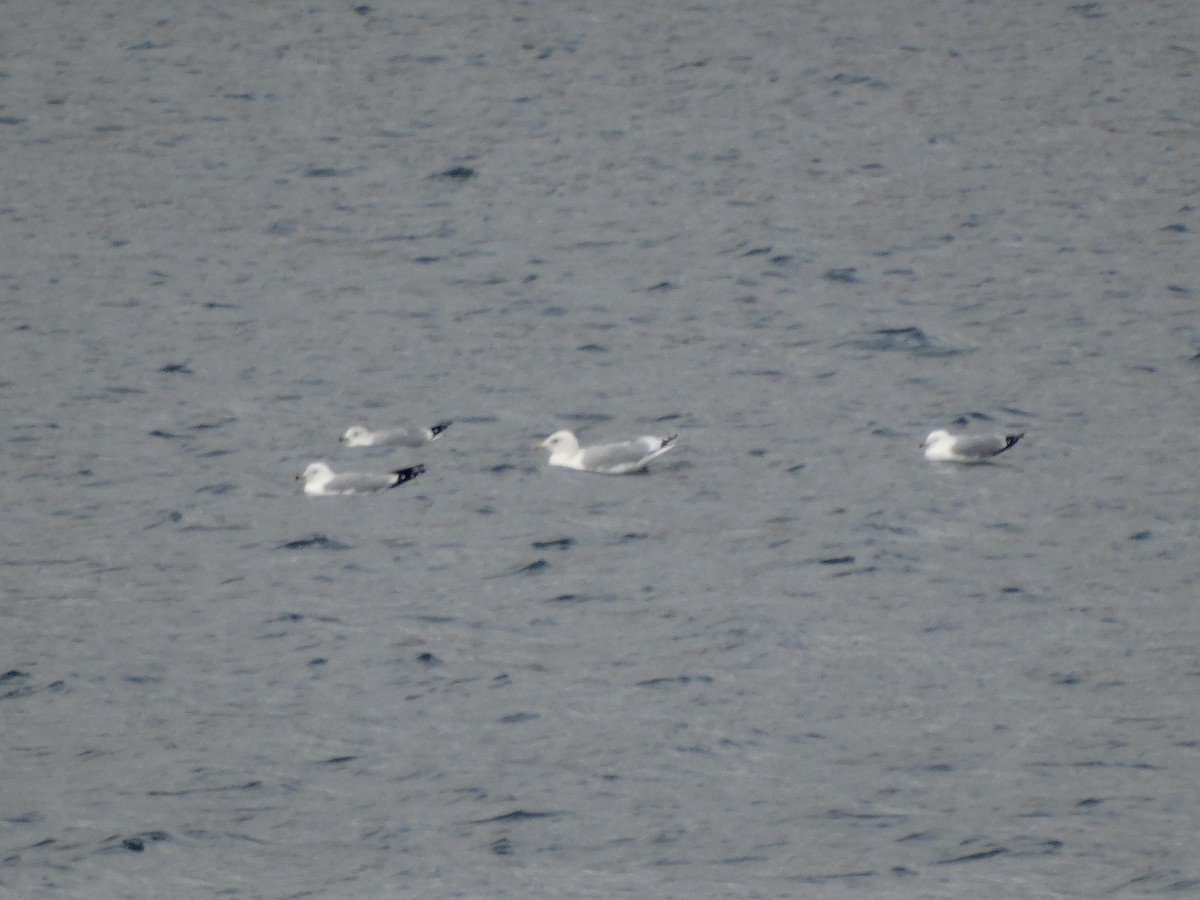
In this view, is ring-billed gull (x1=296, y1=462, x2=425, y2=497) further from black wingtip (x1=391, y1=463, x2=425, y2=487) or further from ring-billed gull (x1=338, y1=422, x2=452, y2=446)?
ring-billed gull (x1=338, y1=422, x2=452, y2=446)

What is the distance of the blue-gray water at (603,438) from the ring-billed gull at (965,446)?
0.18 meters

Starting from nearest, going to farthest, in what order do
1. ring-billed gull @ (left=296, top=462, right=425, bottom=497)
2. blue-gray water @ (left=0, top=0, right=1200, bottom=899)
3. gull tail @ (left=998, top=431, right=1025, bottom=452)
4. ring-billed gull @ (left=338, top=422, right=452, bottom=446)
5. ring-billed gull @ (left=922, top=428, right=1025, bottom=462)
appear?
A: blue-gray water @ (left=0, top=0, right=1200, bottom=899) < ring-billed gull @ (left=296, top=462, right=425, bottom=497) < ring-billed gull @ (left=922, top=428, right=1025, bottom=462) < gull tail @ (left=998, top=431, right=1025, bottom=452) < ring-billed gull @ (left=338, top=422, right=452, bottom=446)

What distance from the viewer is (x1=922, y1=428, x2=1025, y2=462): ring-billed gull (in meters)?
15.5

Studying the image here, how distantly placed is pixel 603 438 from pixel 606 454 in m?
0.92

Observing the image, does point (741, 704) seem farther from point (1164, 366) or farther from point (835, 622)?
point (1164, 366)

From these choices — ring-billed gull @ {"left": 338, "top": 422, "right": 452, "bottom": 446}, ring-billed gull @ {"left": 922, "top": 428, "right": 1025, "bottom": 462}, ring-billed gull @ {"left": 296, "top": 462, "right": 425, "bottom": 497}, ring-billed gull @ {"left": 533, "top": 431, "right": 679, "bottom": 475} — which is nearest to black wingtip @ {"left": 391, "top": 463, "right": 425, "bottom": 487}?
ring-billed gull @ {"left": 296, "top": 462, "right": 425, "bottom": 497}

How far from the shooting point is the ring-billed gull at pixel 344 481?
605 inches

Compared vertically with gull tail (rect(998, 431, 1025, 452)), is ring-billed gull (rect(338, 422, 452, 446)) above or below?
above

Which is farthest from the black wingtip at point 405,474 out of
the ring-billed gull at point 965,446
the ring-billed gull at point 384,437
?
the ring-billed gull at point 965,446

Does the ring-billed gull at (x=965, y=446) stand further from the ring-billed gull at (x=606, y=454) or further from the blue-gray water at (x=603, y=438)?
the ring-billed gull at (x=606, y=454)

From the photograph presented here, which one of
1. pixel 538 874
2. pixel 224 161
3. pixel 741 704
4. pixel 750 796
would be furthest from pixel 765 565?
pixel 224 161

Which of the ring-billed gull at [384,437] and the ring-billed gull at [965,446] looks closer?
the ring-billed gull at [965,446]

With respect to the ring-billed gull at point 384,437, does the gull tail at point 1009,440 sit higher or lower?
lower

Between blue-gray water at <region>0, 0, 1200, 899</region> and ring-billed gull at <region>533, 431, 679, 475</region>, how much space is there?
15cm
